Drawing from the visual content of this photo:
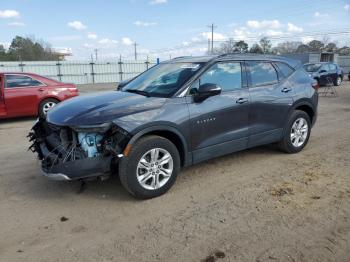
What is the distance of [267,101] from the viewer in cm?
549

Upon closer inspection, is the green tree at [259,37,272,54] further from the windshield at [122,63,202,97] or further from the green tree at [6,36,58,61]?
the windshield at [122,63,202,97]

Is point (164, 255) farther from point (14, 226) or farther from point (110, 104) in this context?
point (110, 104)

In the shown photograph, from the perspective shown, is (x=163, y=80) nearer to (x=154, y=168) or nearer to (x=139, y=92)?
(x=139, y=92)

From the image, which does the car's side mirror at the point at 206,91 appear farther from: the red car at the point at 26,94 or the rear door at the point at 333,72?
the rear door at the point at 333,72

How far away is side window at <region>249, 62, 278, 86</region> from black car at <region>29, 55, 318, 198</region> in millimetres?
17

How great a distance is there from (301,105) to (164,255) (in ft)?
13.1

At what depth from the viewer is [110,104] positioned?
4.38 m

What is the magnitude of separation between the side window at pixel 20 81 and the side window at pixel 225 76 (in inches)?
273

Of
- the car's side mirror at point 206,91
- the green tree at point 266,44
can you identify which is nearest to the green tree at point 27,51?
the green tree at point 266,44

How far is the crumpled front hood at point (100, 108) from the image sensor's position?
4.08m

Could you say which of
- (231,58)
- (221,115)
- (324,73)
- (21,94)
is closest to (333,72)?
(324,73)

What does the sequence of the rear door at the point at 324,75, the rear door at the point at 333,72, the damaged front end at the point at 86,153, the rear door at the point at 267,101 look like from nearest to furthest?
→ the damaged front end at the point at 86,153, the rear door at the point at 267,101, the rear door at the point at 324,75, the rear door at the point at 333,72

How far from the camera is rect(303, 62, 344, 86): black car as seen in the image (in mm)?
21141

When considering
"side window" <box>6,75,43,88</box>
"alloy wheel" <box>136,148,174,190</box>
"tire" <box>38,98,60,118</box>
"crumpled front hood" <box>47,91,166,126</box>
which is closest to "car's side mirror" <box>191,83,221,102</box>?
"crumpled front hood" <box>47,91,166,126</box>
